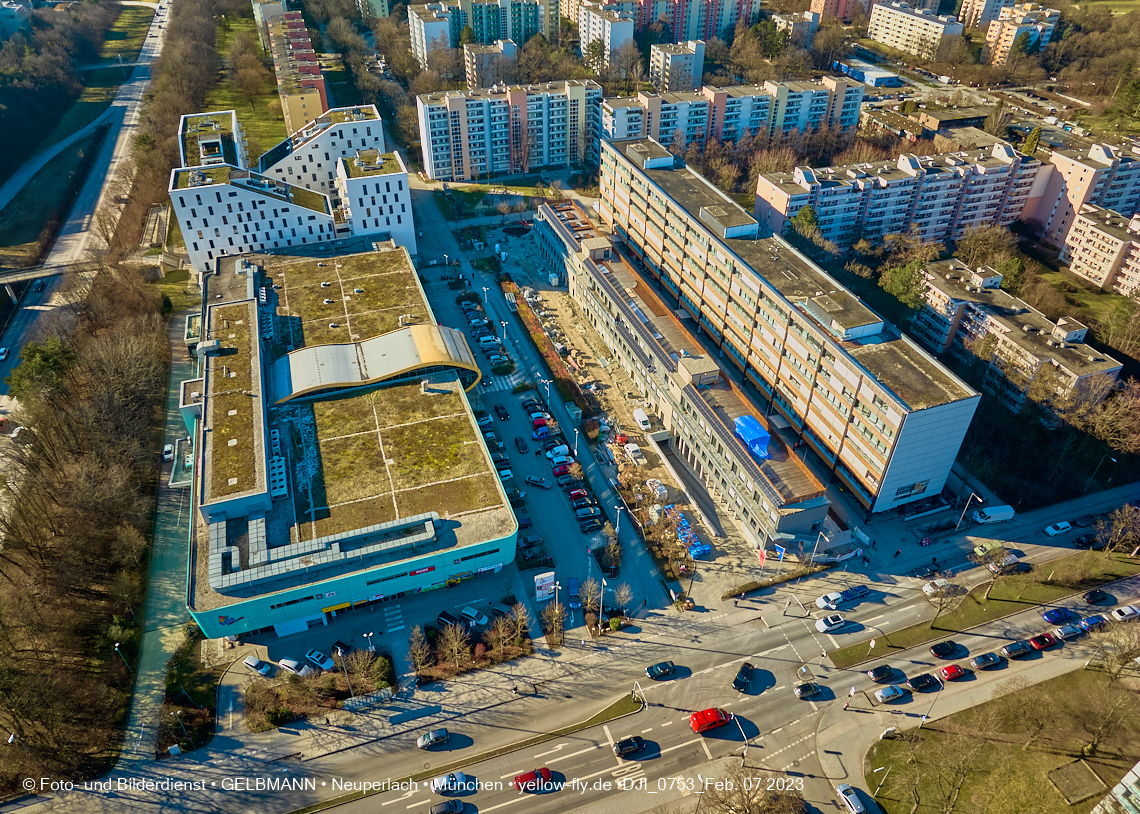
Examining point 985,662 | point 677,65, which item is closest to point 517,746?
point 985,662

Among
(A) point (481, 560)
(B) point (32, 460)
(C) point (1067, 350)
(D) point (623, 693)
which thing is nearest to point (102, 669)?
(B) point (32, 460)

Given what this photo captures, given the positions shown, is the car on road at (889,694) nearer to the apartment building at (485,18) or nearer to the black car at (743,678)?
the black car at (743,678)

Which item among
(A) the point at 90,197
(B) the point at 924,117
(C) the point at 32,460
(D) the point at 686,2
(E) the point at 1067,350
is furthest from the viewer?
(D) the point at 686,2

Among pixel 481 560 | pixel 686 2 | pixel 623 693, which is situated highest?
pixel 686 2

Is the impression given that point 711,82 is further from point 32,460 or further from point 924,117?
point 32,460

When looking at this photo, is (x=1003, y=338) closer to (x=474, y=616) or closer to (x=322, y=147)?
(x=474, y=616)

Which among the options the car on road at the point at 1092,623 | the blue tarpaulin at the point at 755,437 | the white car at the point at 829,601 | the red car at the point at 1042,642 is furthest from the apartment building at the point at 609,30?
the red car at the point at 1042,642

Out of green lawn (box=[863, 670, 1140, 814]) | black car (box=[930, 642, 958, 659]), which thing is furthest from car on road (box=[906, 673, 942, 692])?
black car (box=[930, 642, 958, 659])
